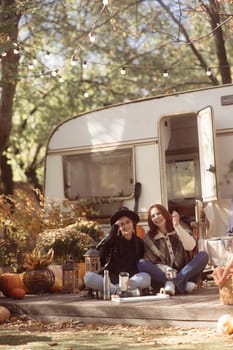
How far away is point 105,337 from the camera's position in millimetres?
5699

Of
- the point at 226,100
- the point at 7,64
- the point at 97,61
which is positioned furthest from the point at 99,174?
the point at 97,61

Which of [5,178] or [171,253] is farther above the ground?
[5,178]

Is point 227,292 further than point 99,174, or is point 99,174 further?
point 99,174

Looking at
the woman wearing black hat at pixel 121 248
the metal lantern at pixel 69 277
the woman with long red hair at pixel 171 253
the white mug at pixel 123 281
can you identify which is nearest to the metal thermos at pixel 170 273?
the woman with long red hair at pixel 171 253

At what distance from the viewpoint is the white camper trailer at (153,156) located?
9398 millimetres

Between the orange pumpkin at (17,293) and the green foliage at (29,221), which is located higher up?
the green foliage at (29,221)

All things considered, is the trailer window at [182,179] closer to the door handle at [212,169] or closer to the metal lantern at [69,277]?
the door handle at [212,169]

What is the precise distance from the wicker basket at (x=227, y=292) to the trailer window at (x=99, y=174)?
174 inches

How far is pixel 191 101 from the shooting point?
992cm

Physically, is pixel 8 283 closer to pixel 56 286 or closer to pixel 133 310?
pixel 56 286

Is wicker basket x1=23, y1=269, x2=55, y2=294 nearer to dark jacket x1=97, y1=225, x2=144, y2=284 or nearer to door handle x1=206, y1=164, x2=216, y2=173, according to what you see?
dark jacket x1=97, y1=225, x2=144, y2=284

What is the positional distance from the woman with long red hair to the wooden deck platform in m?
0.24

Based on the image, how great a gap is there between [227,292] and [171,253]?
4.87 ft

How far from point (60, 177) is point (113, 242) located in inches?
159
